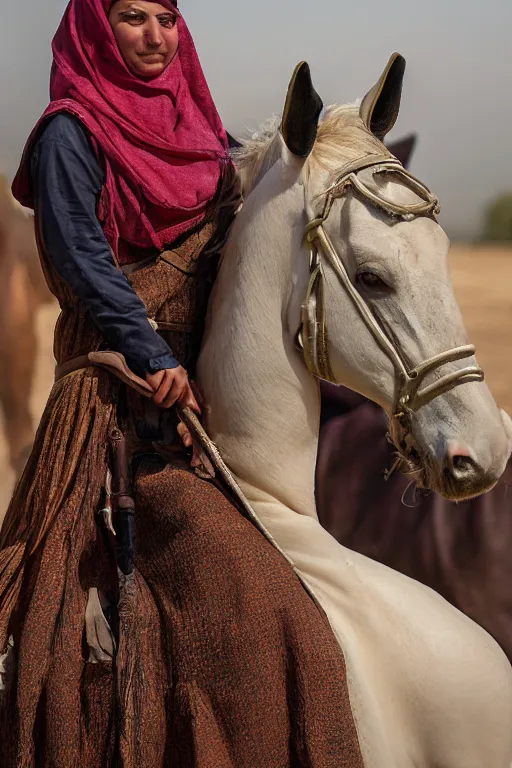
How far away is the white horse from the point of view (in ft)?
5.84

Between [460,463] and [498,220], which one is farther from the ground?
[460,463]

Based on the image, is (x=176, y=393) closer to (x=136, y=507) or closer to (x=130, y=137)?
(x=136, y=507)

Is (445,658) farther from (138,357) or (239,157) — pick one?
(239,157)

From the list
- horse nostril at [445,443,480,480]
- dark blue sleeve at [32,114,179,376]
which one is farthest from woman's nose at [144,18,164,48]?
horse nostril at [445,443,480,480]

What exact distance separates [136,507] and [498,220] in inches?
1009

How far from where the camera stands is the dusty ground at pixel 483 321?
21.0 ft

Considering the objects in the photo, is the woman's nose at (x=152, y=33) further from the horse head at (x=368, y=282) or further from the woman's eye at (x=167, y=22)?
the horse head at (x=368, y=282)

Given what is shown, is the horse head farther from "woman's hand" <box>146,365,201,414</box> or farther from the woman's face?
the woman's face

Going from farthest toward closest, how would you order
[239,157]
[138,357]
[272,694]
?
[239,157]
[138,357]
[272,694]

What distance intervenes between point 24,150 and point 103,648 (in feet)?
3.03

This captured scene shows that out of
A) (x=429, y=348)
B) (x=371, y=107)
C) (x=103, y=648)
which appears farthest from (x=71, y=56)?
(x=103, y=648)

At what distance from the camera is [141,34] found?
203cm

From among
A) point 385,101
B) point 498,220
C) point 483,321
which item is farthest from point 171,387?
point 498,220

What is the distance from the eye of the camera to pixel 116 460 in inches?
76.6
